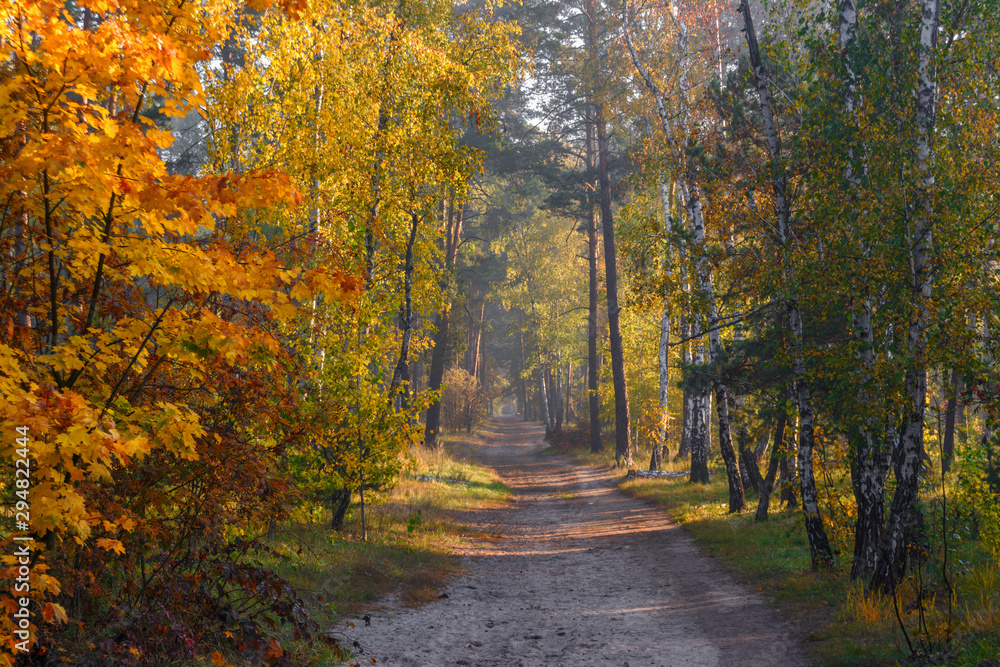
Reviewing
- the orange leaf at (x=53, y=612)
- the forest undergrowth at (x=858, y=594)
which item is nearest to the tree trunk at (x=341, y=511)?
the forest undergrowth at (x=858, y=594)

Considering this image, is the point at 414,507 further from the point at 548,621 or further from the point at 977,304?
the point at 977,304

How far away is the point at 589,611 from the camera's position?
791 cm

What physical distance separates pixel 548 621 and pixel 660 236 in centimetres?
732

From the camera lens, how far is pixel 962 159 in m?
6.59

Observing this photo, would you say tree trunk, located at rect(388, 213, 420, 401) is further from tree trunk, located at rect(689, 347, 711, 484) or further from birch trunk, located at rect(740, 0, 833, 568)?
tree trunk, located at rect(689, 347, 711, 484)

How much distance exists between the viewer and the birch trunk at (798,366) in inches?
331

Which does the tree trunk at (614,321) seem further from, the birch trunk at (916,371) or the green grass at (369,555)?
the birch trunk at (916,371)

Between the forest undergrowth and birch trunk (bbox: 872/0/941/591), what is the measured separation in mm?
257

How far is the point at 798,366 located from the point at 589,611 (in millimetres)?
4484

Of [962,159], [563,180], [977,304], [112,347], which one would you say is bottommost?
[112,347]

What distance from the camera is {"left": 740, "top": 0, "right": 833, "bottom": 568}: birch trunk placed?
8.40 m

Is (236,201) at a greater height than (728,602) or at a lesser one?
greater

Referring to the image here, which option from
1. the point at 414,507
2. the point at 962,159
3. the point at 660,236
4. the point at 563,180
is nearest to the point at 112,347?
the point at 962,159
